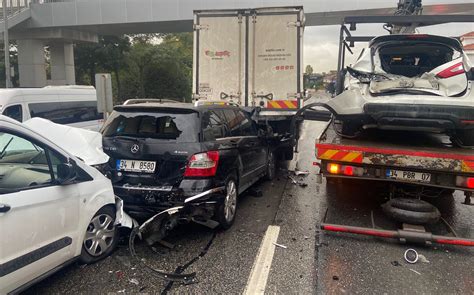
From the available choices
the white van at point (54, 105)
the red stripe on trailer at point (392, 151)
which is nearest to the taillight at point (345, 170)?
the red stripe on trailer at point (392, 151)

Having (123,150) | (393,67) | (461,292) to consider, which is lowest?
(461,292)

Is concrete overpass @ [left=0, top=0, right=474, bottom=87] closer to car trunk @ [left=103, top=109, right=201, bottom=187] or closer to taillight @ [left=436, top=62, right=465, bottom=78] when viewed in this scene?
taillight @ [left=436, top=62, right=465, bottom=78]

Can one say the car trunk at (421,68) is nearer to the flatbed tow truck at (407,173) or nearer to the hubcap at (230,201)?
the flatbed tow truck at (407,173)

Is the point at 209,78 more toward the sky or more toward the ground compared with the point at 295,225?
more toward the sky

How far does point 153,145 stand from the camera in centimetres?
454

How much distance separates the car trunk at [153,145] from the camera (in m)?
4.49

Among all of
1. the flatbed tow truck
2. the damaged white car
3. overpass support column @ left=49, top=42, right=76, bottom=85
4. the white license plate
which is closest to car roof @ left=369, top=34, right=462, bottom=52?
the damaged white car

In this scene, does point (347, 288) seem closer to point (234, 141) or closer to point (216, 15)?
point (234, 141)

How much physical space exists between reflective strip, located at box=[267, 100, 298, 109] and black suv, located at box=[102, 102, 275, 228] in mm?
3717

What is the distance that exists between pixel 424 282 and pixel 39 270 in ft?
11.6

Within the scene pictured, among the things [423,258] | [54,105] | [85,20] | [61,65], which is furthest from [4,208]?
[61,65]

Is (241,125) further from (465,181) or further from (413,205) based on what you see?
(465,181)

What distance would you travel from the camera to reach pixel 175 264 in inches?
160

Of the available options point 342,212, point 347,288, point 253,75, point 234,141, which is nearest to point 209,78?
point 253,75
